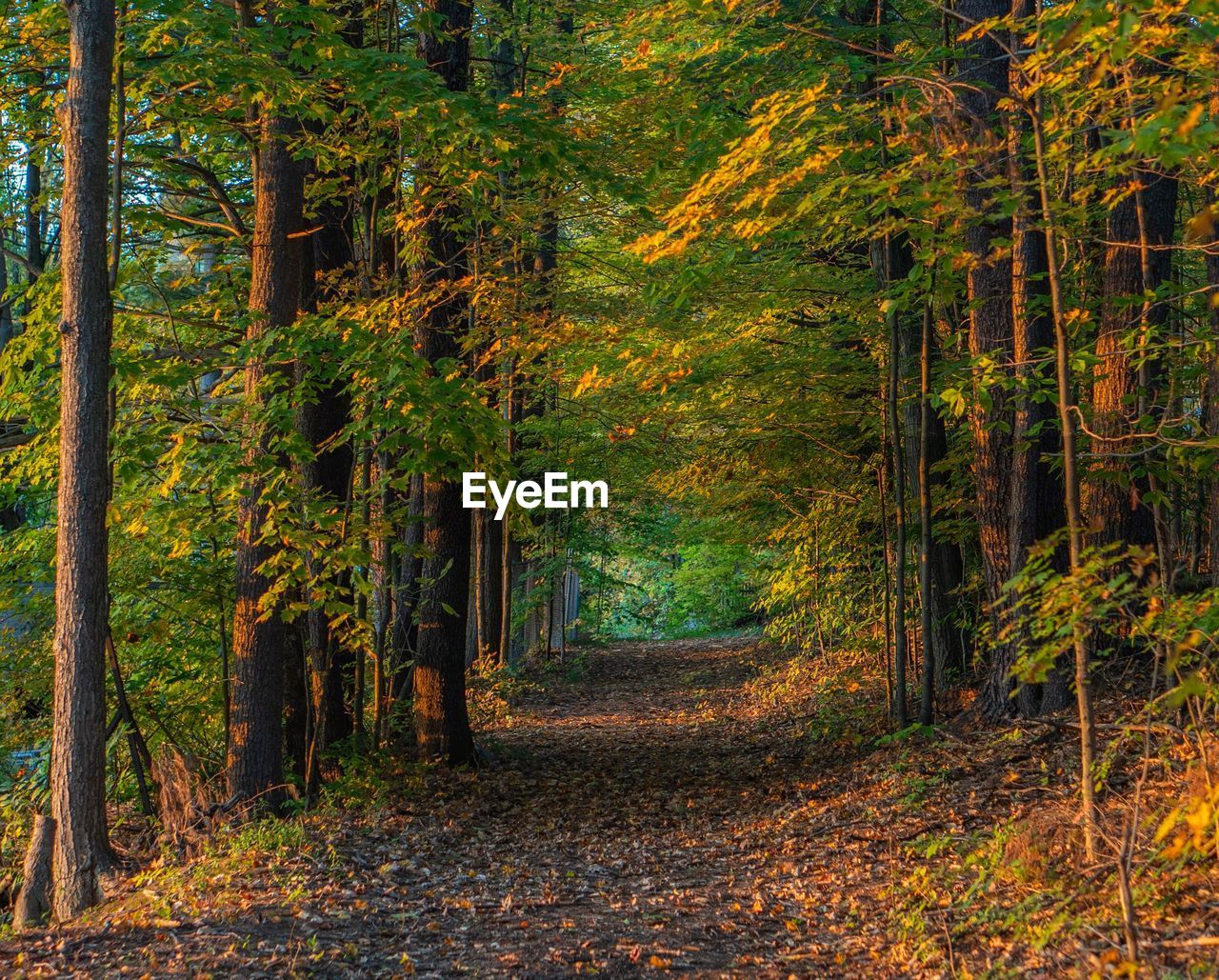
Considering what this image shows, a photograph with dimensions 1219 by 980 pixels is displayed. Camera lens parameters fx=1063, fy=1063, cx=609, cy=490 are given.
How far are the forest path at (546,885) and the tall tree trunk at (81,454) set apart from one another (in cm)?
67

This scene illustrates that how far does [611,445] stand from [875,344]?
6.20 metres

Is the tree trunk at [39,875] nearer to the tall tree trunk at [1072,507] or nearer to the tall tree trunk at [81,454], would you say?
the tall tree trunk at [81,454]

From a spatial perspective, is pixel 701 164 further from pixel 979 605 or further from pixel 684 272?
pixel 979 605

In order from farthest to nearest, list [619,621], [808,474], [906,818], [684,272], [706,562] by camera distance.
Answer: [619,621] → [706,562] → [808,474] → [906,818] → [684,272]

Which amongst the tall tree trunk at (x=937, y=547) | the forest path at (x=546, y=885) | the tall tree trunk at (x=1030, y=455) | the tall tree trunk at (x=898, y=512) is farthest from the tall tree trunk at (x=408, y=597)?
the tall tree trunk at (x=1030, y=455)

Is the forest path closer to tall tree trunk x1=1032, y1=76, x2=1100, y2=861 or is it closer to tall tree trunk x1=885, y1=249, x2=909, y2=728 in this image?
tall tree trunk x1=885, y1=249, x2=909, y2=728

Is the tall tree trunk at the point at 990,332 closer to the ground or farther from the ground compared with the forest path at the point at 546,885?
farther from the ground

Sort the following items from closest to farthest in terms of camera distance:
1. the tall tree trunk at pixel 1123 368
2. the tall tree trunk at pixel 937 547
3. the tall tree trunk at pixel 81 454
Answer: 1. the tall tree trunk at pixel 81 454
2. the tall tree trunk at pixel 1123 368
3. the tall tree trunk at pixel 937 547

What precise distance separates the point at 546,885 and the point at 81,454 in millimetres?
4196

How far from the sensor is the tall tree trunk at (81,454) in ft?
22.1

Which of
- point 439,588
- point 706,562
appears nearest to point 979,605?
point 439,588

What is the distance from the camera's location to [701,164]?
777 centimetres

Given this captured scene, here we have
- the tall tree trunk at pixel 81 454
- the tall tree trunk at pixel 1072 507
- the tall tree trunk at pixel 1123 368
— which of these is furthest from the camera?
the tall tree trunk at pixel 1123 368

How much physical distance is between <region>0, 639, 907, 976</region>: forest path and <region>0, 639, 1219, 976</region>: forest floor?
0.08 feet
